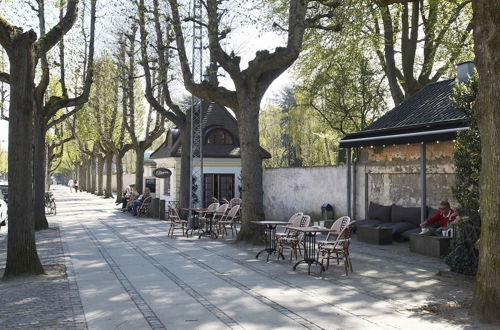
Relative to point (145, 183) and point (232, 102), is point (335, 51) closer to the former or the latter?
point (232, 102)

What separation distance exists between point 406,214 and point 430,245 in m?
3.55

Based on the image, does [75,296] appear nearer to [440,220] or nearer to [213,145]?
[440,220]

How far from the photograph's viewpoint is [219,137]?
95.8 feet

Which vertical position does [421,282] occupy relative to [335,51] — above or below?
below

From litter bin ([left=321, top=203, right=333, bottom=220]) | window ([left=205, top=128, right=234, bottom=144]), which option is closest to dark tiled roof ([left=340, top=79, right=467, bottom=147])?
litter bin ([left=321, top=203, right=333, bottom=220])

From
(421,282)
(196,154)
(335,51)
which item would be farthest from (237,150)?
(421,282)

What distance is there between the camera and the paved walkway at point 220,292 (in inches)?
273

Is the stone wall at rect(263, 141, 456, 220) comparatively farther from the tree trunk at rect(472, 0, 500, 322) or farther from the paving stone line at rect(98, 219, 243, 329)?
the tree trunk at rect(472, 0, 500, 322)

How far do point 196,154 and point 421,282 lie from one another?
17.5m

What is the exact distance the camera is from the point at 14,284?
9383 millimetres

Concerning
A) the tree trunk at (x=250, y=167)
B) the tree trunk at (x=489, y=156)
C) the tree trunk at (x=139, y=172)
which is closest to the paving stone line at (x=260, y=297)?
the tree trunk at (x=489, y=156)

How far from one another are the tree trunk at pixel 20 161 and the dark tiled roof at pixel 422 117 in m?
9.80

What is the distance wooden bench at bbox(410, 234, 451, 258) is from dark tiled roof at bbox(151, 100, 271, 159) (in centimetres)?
1555

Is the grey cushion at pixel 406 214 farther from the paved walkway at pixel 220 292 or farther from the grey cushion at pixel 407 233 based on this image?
the paved walkway at pixel 220 292
